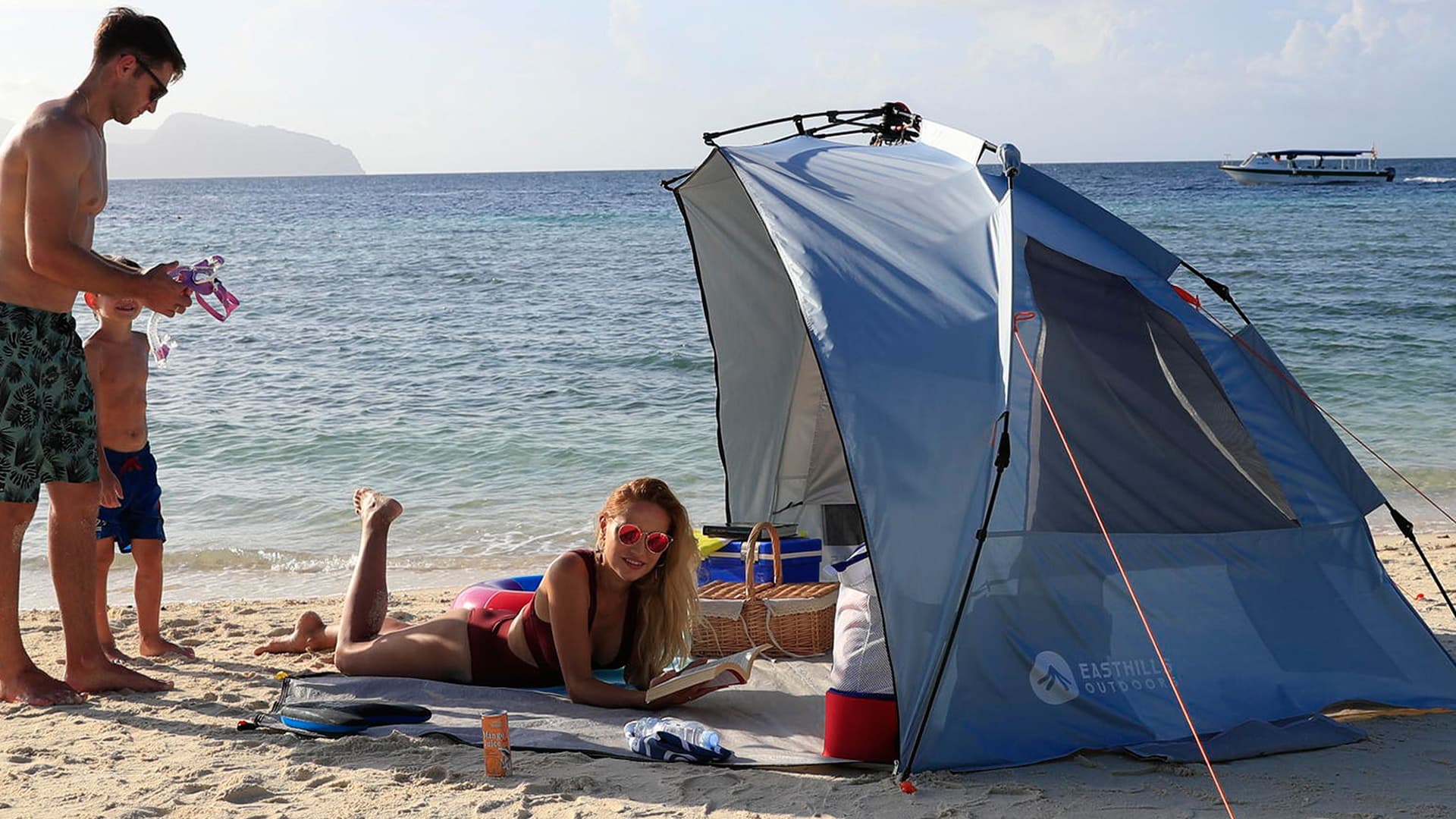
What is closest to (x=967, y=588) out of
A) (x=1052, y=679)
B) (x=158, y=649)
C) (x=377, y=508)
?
(x=1052, y=679)

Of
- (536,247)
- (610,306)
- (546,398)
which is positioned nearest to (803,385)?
(546,398)

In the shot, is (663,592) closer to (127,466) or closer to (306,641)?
(306,641)

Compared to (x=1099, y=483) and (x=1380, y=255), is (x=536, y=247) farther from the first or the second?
(x=1099, y=483)

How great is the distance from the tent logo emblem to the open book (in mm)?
794

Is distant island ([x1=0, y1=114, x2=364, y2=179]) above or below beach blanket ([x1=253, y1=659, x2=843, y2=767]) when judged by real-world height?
above

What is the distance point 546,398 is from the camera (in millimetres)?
10922

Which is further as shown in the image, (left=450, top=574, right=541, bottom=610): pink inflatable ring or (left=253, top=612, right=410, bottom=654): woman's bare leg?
(left=253, top=612, right=410, bottom=654): woman's bare leg

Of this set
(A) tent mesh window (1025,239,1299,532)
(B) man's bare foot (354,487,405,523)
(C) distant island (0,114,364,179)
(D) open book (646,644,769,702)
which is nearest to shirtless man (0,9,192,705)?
(B) man's bare foot (354,487,405,523)

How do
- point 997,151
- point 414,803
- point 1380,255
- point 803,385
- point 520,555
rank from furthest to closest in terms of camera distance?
1. point 1380,255
2. point 520,555
3. point 803,385
4. point 997,151
5. point 414,803

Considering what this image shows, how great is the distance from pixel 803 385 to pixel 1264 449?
7.85 feet

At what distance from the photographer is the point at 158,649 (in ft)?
15.2

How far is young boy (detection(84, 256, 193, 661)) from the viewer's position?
4.55 meters

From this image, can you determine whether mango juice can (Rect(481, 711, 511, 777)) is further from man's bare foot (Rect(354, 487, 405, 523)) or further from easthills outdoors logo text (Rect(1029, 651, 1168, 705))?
easthills outdoors logo text (Rect(1029, 651, 1168, 705))

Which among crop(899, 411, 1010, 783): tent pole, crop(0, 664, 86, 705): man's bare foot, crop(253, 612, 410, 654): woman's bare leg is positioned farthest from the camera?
crop(253, 612, 410, 654): woman's bare leg
